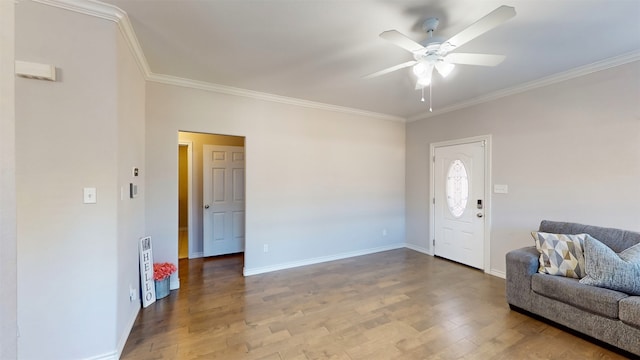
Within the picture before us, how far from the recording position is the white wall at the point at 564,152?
269 centimetres

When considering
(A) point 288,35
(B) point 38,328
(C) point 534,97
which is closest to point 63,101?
(B) point 38,328

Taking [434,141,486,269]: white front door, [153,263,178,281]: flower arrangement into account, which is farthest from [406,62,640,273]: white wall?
[153,263,178,281]: flower arrangement

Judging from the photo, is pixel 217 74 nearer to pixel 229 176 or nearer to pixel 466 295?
pixel 229 176

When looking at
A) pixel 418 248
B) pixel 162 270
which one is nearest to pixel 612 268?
pixel 418 248

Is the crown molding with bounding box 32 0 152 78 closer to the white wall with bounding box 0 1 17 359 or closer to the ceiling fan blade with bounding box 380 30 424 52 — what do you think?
the white wall with bounding box 0 1 17 359

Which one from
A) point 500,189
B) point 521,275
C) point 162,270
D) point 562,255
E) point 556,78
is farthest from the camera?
point 500,189

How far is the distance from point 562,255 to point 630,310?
610 millimetres

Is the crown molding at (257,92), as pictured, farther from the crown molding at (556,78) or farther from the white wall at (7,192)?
the white wall at (7,192)

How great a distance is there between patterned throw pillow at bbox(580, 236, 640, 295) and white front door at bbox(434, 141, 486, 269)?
164 cm

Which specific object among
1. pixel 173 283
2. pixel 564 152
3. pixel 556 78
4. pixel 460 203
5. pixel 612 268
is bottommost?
pixel 173 283

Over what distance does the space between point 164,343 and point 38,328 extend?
0.83m

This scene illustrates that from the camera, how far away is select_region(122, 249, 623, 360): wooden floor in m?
2.11

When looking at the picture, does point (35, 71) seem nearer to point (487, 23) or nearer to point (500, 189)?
point (487, 23)

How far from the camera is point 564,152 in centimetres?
312
